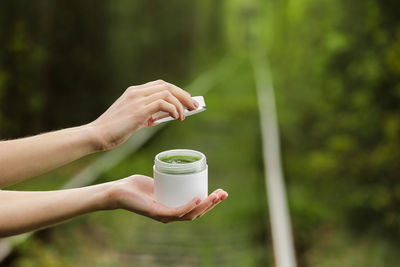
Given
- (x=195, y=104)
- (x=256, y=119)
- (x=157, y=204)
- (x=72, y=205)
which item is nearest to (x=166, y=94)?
(x=195, y=104)

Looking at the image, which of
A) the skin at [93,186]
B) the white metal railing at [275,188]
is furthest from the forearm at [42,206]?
the white metal railing at [275,188]

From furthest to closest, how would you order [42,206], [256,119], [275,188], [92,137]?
1. [256,119]
2. [275,188]
3. [92,137]
4. [42,206]

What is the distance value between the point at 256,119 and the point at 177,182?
735 cm

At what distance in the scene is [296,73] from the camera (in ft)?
35.1

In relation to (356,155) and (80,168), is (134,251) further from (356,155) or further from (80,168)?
(356,155)

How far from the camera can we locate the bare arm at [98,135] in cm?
191

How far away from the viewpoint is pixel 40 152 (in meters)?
2.00

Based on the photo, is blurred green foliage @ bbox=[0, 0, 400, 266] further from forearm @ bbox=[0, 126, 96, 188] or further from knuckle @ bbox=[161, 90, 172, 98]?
knuckle @ bbox=[161, 90, 172, 98]

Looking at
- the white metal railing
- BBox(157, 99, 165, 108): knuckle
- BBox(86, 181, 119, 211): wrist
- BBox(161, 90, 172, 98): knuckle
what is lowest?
the white metal railing

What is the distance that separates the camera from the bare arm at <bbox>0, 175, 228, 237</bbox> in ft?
5.99

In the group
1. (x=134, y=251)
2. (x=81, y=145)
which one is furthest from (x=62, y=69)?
(x=81, y=145)

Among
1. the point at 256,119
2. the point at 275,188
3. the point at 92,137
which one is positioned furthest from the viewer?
the point at 256,119

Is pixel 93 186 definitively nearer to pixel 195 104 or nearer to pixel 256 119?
pixel 195 104

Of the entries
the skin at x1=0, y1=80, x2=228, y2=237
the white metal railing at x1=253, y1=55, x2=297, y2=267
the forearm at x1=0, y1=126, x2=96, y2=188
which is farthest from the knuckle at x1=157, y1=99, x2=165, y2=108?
the white metal railing at x1=253, y1=55, x2=297, y2=267
